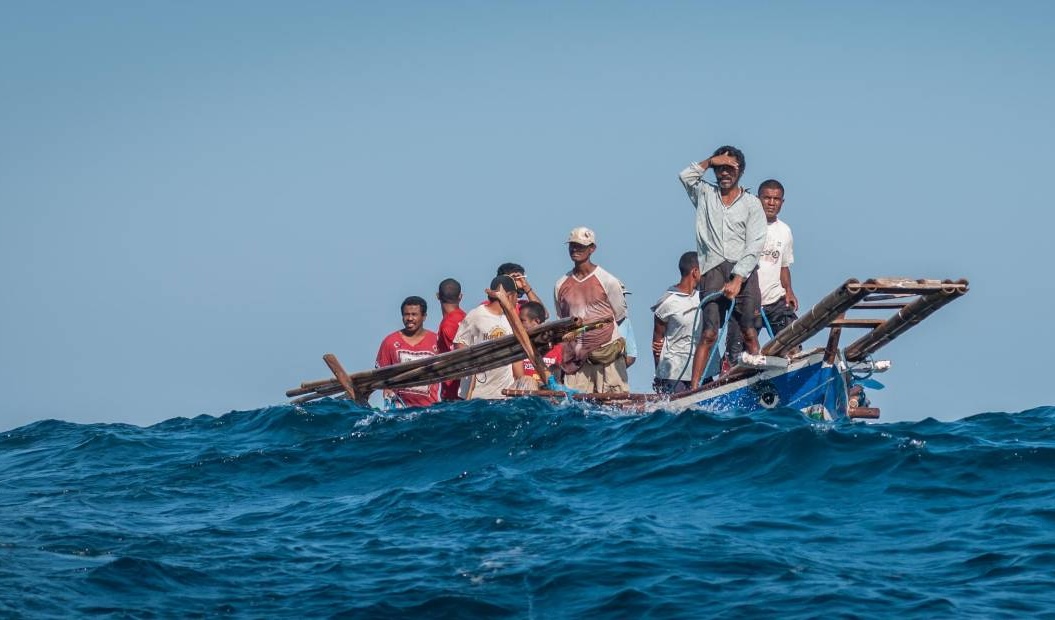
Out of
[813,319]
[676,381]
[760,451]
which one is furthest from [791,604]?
[676,381]

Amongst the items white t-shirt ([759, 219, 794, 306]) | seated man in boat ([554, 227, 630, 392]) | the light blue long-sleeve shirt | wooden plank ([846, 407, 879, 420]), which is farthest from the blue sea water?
white t-shirt ([759, 219, 794, 306])

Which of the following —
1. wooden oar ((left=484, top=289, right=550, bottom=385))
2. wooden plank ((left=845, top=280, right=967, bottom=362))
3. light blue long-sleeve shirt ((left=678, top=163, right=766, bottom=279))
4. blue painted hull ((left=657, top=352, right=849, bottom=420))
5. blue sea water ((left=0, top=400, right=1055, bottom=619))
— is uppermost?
light blue long-sleeve shirt ((left=678, top=163, right=766, bottom=279))

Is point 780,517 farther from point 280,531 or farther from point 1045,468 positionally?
point 280,531

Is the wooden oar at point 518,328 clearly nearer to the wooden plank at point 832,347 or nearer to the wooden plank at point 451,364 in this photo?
the wooden plank at point 451,364

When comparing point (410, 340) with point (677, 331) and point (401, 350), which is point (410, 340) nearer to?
point (401, 350)

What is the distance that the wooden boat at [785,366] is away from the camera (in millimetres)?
15617

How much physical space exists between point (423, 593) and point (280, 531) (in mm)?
2647

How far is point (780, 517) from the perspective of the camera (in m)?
12.0

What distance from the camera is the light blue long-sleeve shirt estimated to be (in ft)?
53.0

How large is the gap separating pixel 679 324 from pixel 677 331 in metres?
0.11

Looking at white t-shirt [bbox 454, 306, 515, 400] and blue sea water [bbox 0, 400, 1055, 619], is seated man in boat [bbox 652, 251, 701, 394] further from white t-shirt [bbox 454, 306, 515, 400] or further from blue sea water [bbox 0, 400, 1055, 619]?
white t-shirt [bbox 454, 306, 515, 400]

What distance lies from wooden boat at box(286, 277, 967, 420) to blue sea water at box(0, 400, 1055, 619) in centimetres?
54

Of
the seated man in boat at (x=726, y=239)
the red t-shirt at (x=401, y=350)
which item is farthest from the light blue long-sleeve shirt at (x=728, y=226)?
the red t-shirt at (x=401, y=350)

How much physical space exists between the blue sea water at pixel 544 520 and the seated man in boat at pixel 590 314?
1.14 m
